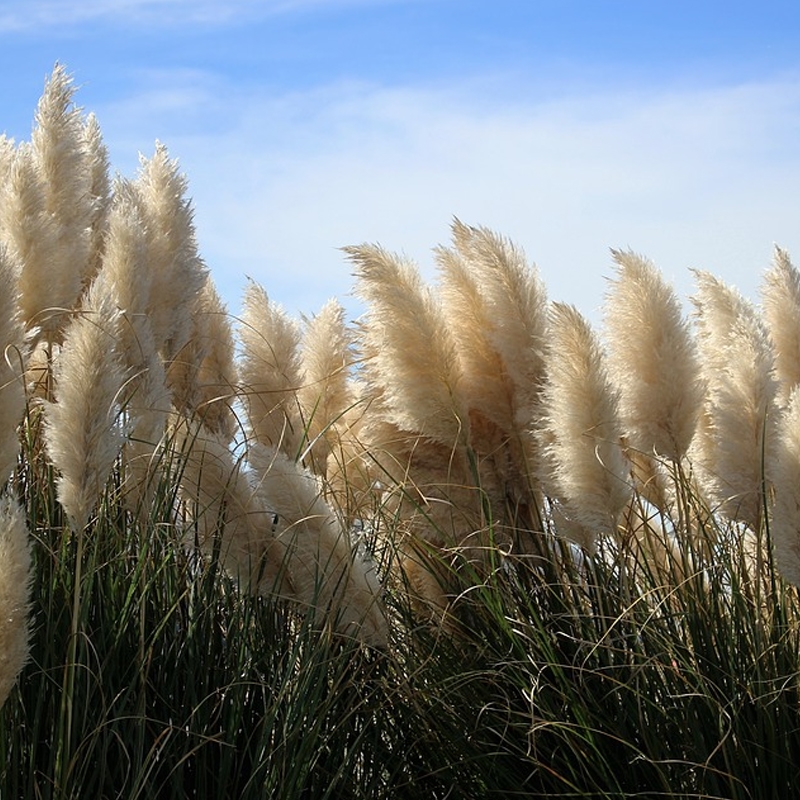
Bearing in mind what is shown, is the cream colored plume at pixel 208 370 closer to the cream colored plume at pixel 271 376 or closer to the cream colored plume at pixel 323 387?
the cream colored plume at pixel 271 376

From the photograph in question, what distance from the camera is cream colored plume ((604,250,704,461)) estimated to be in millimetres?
3156

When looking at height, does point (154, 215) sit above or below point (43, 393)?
above

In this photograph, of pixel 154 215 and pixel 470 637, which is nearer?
pixel 470 637

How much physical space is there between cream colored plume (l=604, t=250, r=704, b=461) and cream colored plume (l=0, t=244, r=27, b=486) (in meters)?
1.46

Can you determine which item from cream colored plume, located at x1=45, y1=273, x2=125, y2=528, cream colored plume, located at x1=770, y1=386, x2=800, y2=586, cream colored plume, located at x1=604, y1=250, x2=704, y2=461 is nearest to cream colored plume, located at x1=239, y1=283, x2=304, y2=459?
cream colored plume, located at x1=604, y1=250, x2=704, y2=461

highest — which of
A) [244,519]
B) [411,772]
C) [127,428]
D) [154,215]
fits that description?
[154,215]

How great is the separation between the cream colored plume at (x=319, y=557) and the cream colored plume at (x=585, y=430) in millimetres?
561

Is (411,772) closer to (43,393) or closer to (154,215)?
(43,393)

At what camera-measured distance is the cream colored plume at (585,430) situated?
2877 millimetres

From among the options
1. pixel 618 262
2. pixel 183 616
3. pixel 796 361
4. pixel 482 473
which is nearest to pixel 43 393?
pixel 183 616

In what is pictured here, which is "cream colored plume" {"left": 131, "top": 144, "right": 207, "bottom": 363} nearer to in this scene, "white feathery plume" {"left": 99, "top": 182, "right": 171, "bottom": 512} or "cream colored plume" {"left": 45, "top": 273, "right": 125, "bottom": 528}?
"white feathery plume" {"left": 99, "top": 182, "right": 171, "bottom": 512}

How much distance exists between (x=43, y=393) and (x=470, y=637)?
4.32 feet

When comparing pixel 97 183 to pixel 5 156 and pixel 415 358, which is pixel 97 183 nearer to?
pixel 5 156

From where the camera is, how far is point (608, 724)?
288 centimetres
